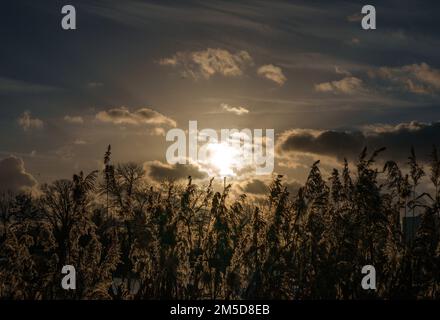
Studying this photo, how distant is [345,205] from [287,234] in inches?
55.8

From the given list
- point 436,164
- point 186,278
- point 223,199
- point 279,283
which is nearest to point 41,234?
point 186,278

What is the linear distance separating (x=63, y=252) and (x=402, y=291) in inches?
247

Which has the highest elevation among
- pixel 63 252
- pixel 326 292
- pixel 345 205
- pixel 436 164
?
pixel 436 164

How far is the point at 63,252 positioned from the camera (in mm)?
11148

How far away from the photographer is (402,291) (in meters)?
10.5

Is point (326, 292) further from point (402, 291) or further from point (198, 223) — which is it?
point (198, 223)

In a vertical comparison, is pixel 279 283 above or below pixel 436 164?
below

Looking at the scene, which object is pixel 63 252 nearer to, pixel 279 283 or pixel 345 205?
pixel 279 283

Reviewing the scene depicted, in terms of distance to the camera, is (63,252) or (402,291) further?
(63,252)
